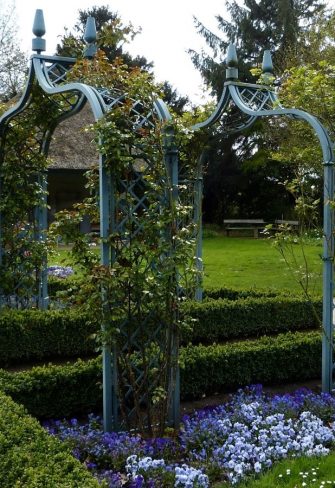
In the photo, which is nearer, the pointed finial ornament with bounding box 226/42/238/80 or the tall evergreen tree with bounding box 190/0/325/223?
the pointed finial ornament with bounding box 226/42/238/80

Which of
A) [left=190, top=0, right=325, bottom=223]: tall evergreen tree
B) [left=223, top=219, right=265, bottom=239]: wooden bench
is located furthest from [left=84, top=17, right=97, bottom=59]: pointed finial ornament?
[left=190, top=0, right=325, bottom=223]: tall evergreen tree

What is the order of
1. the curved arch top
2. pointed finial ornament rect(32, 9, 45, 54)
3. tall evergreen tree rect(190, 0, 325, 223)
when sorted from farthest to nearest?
tall evergreen tree rect(190, 0, 325, 223)
the curved arch top
pointed finial ornament rect(32, 9, 45, 54)

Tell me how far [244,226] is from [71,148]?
902 cm

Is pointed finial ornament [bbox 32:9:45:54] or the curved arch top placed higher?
pointed finial ornament [bbox 32:9:45:54]

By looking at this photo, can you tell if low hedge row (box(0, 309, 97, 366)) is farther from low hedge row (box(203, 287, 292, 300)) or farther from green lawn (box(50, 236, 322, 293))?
green lawn (box(50, 236, 322, 293))

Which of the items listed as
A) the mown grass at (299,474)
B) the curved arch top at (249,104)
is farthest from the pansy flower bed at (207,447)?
the curved arch top at (249,104)

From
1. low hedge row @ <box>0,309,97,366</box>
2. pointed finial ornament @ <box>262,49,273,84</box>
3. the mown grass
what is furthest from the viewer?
pointed finial ornament @ <box>262,49,273,84</box>

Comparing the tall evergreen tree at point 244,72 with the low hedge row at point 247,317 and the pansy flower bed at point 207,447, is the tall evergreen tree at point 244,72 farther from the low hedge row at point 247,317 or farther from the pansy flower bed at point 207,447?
the pansy flower bed at point 207,447

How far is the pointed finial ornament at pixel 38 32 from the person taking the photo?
18.5 ft

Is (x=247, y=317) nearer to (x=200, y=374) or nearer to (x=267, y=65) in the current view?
(x=200, y=374)

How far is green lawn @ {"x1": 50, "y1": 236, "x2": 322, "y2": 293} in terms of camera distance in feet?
38.4

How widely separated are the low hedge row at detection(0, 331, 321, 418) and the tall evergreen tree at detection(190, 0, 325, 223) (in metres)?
18.9

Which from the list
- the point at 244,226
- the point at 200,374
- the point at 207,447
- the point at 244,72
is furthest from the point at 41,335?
the point at 244,72

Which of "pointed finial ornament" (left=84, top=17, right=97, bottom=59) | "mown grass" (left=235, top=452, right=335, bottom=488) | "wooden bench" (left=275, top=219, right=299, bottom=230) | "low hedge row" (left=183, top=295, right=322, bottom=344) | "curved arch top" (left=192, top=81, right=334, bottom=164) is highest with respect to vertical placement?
"pointed finial ornament" (left=84, top=17, right=97, bottom=59)
